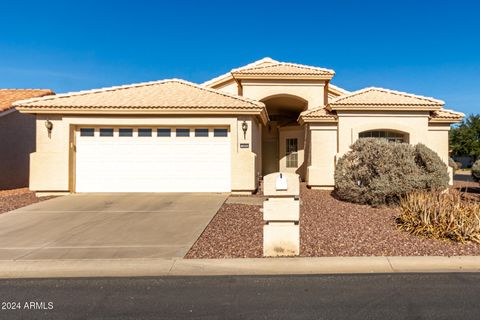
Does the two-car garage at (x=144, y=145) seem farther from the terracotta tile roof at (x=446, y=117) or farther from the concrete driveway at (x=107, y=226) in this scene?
the terracotta tile roof at (x=446, y=117)

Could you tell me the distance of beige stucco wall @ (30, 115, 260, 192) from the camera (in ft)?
39.1

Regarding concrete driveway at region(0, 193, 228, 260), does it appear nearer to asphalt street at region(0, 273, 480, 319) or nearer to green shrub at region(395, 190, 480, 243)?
asphalt street at region(0, 273, 480, 319)

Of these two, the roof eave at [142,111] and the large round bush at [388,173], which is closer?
the large round bush at [388,173]

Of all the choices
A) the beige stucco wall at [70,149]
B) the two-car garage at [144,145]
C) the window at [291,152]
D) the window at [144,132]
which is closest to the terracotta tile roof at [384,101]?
the two-car garage at [144,145]

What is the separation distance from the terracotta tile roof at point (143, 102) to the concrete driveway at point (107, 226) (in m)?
3.60

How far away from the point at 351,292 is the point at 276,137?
16.1 metres

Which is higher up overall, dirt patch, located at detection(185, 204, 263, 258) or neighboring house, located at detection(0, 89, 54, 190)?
neighboring house, located at detection(0, 89, 54, 190)

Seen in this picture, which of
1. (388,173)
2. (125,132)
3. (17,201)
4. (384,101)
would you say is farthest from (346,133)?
(17,201)

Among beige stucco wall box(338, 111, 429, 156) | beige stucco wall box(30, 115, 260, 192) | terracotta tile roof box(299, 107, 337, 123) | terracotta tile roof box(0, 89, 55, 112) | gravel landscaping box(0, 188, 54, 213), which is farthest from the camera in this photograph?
terracotta tile roof box(0, 89, 55, 112)

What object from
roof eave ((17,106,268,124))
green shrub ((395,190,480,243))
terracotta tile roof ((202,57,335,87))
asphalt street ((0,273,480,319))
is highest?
terracotta tile roof ((202,57,335,87))

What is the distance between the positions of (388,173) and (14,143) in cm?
1784

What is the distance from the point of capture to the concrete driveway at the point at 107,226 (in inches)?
225

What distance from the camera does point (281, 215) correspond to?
17.9 ft

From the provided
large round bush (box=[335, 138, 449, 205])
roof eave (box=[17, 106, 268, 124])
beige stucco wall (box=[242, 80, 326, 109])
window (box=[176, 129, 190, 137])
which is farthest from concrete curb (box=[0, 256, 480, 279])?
beige stucco wall (box=[242, 80, 326, 109])
